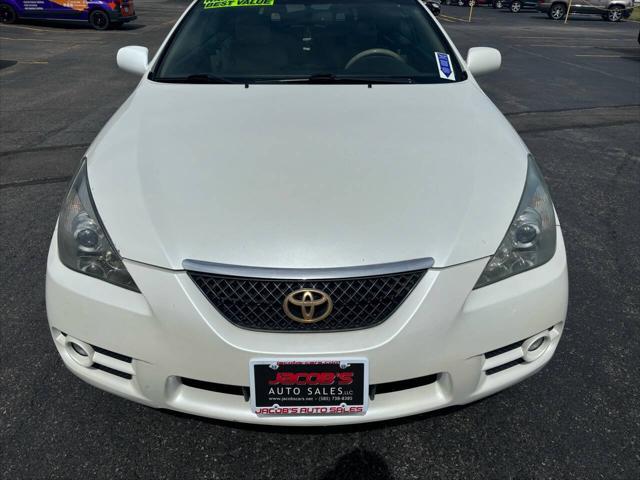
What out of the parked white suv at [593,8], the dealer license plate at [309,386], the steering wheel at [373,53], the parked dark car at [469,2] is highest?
the steering wheel at [373,53]

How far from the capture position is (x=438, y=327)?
4.62 feet

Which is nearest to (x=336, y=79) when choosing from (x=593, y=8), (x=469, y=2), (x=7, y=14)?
(x=7, y=14)

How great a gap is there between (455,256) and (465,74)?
149 centimetres

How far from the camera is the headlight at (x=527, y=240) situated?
1520 millimetres

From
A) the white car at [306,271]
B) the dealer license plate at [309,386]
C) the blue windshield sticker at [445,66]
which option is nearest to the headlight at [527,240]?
the white car at [306,271]

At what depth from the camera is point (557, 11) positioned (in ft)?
77.2

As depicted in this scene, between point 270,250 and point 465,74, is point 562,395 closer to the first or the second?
Answer: point 270,250

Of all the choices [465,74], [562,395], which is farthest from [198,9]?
[562,395]

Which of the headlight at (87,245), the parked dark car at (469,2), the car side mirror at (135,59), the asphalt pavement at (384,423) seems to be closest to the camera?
the headlight at (87,245)

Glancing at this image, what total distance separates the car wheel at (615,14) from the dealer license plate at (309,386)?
90.7 feet

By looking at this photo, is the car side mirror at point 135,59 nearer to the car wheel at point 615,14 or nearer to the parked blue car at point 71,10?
the parked blue car at point 71,10

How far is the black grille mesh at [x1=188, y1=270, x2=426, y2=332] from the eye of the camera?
1.39 metres

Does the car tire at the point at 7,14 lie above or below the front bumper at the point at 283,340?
below

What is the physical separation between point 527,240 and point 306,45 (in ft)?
5.17
